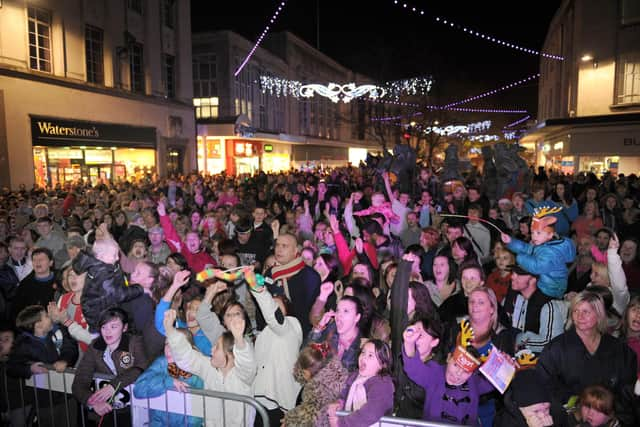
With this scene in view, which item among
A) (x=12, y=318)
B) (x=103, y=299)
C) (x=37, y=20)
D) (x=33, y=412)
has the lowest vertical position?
(x=33, y=412)

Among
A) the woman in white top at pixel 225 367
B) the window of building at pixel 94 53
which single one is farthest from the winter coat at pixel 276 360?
the window of building at pixel 94 53

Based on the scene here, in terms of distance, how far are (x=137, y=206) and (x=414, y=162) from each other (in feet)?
32.6

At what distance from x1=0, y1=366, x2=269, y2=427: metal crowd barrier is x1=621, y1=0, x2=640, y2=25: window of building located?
1091 inches

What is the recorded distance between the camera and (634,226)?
7.95 m

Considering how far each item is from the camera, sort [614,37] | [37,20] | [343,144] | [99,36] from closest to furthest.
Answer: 1. [37,20]
2. [99,36]
3. [614,37]
4. [343,144]

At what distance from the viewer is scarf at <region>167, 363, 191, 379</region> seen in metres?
3.59

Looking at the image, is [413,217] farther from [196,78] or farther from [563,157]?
[196,78]

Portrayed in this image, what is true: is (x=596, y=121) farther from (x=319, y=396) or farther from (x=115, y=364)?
(x=115, y=364)

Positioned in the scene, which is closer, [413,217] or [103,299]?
[103,299]

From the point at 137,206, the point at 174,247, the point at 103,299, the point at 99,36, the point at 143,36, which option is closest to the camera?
the point at 103,299

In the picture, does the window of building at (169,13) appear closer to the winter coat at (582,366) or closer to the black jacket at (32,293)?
the black jacket at (32,293)

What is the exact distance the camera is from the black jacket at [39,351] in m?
3.89

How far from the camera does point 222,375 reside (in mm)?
3562

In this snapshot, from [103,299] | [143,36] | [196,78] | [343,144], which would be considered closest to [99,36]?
[143,36]
